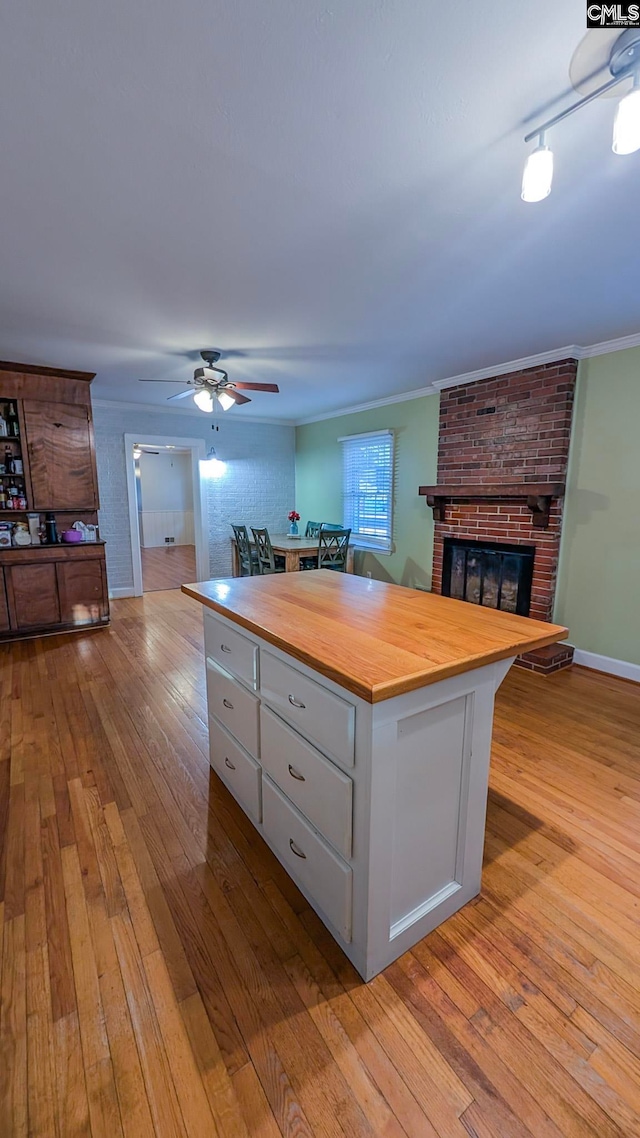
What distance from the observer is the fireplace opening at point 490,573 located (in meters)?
3.76

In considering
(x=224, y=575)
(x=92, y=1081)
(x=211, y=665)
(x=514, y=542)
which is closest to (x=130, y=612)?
(x=224, y=575)

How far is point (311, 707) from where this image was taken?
4.37 feet

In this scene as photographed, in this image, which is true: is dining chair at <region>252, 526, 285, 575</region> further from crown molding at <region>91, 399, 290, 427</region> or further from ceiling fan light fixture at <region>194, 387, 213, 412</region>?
crown molding at <region>91, 399, 290, 427</region>

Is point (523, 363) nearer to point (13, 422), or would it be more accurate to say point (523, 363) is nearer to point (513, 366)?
point (513, 366)

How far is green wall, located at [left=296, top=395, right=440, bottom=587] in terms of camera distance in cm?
470

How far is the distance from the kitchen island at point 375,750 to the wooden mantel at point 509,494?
2.18 metres

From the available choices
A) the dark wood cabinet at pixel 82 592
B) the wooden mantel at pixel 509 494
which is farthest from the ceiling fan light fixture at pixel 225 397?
the dark wood cabinet at pixel 82 592

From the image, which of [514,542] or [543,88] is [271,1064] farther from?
[514,542]

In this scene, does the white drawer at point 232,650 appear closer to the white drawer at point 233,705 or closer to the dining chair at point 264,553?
the white drawer at point 233,705

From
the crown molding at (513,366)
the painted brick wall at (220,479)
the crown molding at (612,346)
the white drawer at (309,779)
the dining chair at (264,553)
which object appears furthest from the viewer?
the painted brick wall at (220,479)

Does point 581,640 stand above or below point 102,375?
below

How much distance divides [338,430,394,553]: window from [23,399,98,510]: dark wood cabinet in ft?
9.86

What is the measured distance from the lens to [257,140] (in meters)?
1.39

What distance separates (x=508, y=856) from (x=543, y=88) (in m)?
2.48
